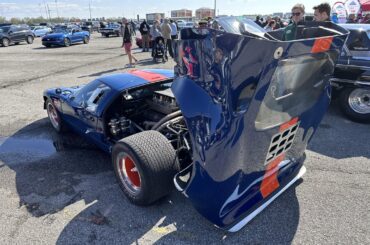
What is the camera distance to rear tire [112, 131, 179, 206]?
9.20ft

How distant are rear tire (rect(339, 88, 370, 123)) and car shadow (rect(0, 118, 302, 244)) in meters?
2.87

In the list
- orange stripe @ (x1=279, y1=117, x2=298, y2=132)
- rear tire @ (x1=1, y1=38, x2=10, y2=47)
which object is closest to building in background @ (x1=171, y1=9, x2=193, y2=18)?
rear tire @ (x1=1, y1=38, x2=10, y2=47)

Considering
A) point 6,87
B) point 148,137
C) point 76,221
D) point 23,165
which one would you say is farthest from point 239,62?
point 6,87

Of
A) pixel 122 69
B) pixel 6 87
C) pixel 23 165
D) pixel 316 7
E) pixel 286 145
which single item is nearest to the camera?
pixel 286 145

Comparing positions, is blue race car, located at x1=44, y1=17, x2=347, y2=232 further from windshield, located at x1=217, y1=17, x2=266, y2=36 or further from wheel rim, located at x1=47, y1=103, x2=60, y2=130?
wheel rim, located at x1=47, y1=103, x2=60, y2=130

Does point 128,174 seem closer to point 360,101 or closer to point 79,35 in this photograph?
point 360,101

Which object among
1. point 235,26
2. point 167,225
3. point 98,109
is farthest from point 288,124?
point 98,109

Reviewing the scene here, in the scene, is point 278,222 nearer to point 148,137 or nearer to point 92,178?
point 148,137

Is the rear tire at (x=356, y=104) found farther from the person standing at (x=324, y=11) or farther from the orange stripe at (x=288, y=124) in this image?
the orange stripe at (x=288, y=124)

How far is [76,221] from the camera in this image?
2959 mm

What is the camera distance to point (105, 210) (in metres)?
3.12

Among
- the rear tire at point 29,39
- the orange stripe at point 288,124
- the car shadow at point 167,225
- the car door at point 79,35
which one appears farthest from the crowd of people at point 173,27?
the rear tire at point 29,39

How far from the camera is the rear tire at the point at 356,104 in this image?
541 cm

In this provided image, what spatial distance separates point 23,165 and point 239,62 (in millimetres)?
3532
